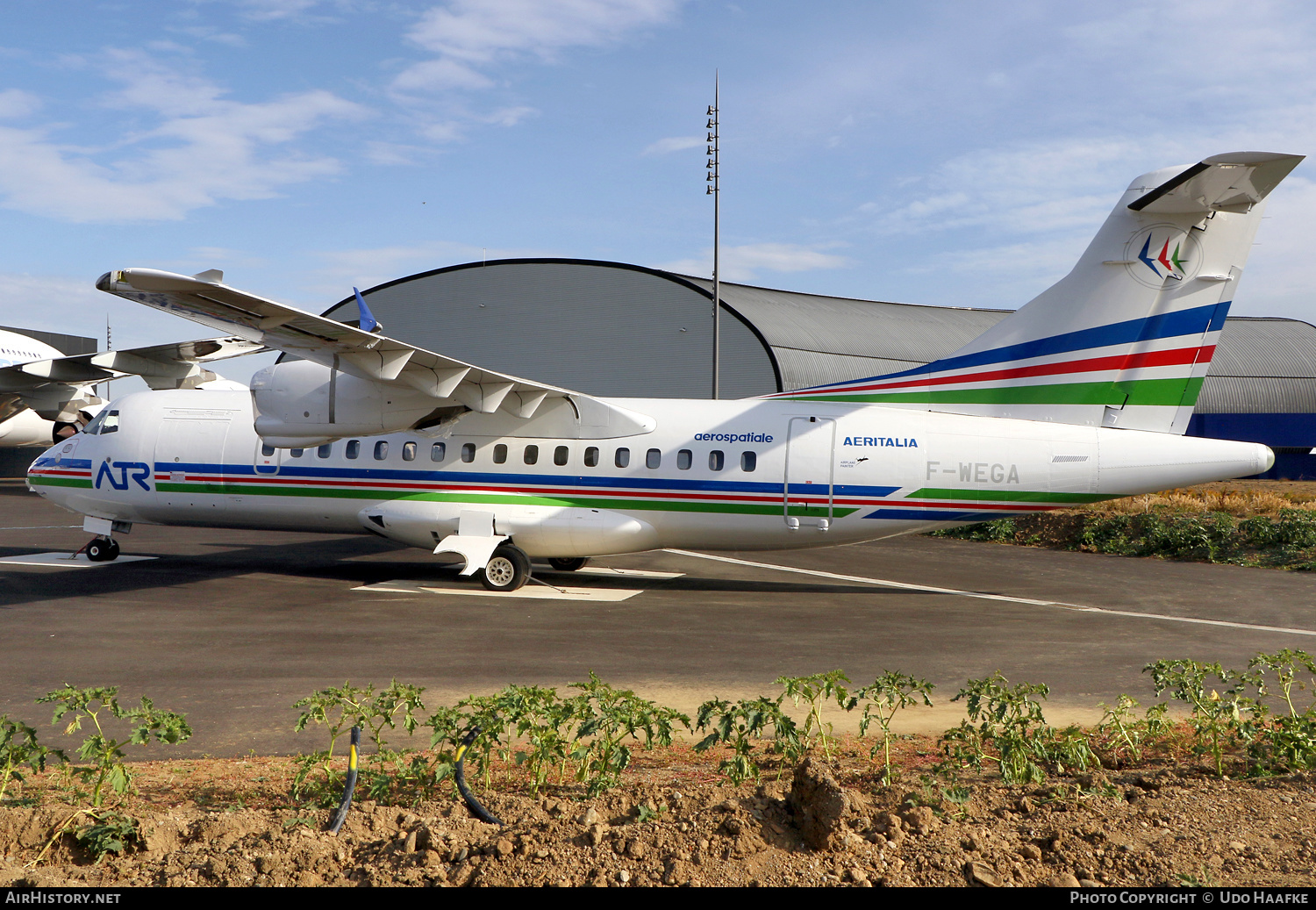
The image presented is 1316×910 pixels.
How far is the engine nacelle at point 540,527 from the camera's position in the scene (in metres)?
14.1

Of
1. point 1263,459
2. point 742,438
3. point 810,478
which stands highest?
point 742,438

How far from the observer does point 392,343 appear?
38.9 ft

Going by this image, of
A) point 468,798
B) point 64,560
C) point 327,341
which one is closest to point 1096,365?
point 327,341

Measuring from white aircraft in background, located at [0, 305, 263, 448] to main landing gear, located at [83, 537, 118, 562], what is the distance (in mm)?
12241

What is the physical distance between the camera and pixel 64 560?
53.6ft

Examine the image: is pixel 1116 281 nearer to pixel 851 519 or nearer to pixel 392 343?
pixel 851 519

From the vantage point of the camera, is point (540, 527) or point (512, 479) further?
point (512, 479)

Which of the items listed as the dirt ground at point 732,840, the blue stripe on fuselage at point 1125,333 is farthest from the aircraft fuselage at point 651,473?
the dirt ground at point 732,840

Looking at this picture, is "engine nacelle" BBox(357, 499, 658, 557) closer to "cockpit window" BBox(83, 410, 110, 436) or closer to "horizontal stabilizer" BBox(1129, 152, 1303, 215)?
"cockpit window" BBox(83, 410, 110, 436)

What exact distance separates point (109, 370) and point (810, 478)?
91.0ft

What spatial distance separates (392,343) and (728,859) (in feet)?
30.8

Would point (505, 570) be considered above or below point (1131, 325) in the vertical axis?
below

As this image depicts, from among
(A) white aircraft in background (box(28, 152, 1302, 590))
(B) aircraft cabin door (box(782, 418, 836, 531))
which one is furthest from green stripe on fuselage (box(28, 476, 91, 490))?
(B) aircraft cabin door (box(782, 418, 836, 531))

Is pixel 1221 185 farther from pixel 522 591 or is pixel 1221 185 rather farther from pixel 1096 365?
pixel 522 591
